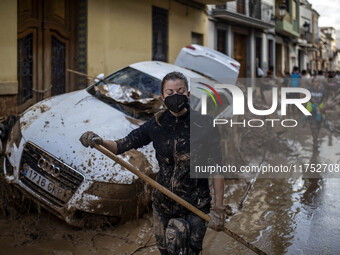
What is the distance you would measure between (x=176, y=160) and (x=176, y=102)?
0.38m

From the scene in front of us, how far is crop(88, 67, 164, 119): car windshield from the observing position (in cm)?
526

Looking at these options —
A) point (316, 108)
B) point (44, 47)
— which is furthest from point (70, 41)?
point (316, 108)

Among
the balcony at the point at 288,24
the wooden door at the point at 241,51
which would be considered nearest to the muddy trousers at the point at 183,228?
the wooden door at the point at 241,51

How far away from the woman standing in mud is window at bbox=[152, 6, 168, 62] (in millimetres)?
11072

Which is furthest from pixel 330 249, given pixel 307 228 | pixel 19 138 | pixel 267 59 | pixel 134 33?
pixel 267 59

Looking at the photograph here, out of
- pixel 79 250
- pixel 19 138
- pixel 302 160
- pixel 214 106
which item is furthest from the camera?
pixel 302 160

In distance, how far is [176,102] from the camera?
108 inches

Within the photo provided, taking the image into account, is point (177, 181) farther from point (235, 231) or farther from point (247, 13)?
point (247, 13)

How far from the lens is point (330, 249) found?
13.7 ft

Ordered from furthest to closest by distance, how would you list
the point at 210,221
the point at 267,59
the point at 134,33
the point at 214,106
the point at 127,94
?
the point at 267,59 < the point at 134,33 < the point at 214,106 < the point at 127,94 < the point at 210,221

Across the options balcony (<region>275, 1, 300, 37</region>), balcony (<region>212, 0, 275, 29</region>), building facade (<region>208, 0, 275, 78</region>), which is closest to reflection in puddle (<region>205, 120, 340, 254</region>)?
building facade (<region>208, 0, 275, 78</region>)

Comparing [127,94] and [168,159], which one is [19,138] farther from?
[168,159]

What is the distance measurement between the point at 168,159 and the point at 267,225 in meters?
2.49

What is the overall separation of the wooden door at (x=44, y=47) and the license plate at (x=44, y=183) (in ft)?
15.5
